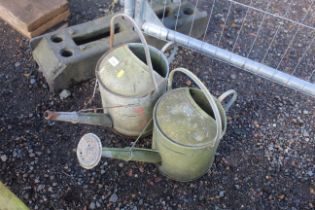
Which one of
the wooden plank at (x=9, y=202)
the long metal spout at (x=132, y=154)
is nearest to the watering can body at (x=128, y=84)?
the long metal spout at (x=132, y=154)

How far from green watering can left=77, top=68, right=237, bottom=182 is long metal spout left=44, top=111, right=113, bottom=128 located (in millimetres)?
183

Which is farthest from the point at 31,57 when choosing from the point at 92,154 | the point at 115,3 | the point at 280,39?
the point at 280,39

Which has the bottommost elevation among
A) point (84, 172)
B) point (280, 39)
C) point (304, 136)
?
point (84, 172)

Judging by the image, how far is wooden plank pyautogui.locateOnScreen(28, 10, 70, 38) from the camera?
311 centimetres

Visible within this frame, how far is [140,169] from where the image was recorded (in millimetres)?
2654

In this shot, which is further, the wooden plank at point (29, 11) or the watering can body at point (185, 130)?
the wooden plank at point (29, 11)

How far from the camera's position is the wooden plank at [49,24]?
10.2ft

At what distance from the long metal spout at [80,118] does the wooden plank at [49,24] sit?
1.10 m

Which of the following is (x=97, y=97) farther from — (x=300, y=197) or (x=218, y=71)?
(x=300, y=197)

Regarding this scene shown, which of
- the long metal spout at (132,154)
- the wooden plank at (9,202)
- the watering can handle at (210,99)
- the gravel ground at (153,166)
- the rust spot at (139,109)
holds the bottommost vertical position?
the gravel ground at (153,166)

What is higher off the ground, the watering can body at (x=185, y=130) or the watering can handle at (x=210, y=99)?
the watering can handle at (x=210, y=99)

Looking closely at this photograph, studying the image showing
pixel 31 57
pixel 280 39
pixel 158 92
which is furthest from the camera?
pixel 280 39

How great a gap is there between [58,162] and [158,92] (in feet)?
2.96

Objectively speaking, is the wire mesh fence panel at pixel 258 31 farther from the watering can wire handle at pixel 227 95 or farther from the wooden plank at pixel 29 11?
the watering can wire handle at pixel 227 95
